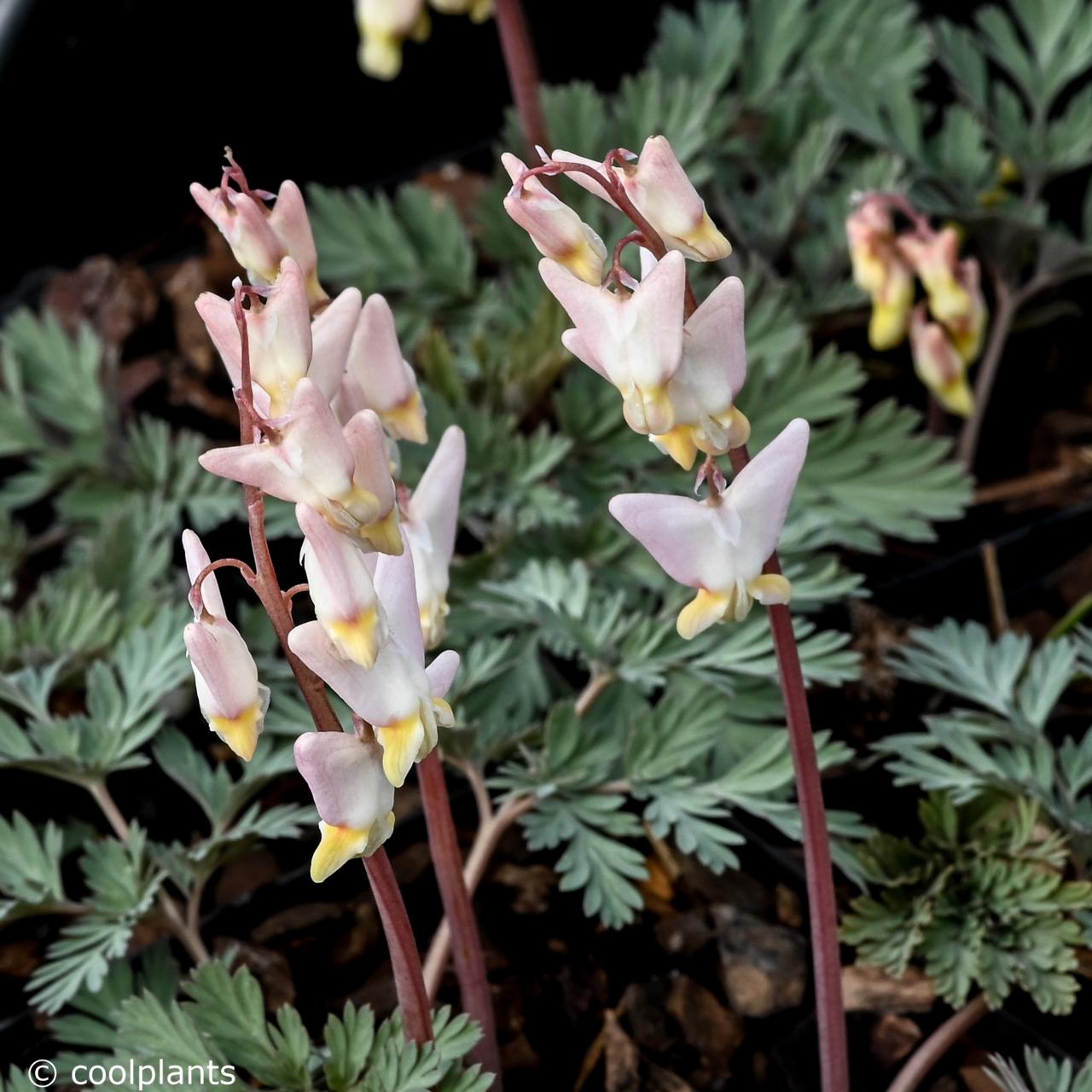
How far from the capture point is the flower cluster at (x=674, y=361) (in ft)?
2.10

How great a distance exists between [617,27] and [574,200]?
85cm

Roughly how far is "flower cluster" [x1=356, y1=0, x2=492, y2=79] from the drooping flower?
2.72 feet

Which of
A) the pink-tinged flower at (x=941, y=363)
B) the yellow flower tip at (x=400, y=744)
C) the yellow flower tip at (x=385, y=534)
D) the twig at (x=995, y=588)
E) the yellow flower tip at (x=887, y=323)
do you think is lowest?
the twig at (x=995, y=588)

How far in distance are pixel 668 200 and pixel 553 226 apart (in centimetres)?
6

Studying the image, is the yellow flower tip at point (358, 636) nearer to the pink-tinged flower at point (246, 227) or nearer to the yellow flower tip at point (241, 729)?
the yellow flower tip at point (241, 729)

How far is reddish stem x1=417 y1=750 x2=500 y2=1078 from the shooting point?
0.79 meters

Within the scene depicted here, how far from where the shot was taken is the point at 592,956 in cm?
102

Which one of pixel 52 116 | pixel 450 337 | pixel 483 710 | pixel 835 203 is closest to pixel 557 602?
pixel 483 710

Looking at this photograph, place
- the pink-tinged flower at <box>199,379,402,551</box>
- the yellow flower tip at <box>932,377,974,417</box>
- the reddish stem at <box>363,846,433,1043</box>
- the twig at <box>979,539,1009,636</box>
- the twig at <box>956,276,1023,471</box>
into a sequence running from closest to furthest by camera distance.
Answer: the pink-tinged flower at <box>199,379,402,551</box> → the reddish stem at <box>363,846,433,1043</box> → the twig at <box>979,539,1009,636</box> → the yellow flower tip at <box>932,377,974,417</box> → the twig at <box>956,276,1023,471</box>

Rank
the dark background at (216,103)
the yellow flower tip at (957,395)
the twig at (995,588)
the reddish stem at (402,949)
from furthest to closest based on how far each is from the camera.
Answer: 1. the dark background at (216,103)
2. the yellow flower tip at (957,395)
3. the twig at (995,588)
4. the reddish stem at (402,949)

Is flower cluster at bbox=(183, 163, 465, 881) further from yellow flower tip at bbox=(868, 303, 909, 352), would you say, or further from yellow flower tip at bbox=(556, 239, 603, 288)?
yellow flower tip at bbox=(868, 303, 909, 352)

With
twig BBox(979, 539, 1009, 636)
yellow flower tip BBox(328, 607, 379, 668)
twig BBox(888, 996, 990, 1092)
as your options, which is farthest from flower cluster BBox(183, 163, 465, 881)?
twig BBox(979, 539, 1009, 636)

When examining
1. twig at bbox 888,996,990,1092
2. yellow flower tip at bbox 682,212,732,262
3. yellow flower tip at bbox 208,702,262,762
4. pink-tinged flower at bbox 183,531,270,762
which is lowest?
twig at bbox 888,996,990,1092

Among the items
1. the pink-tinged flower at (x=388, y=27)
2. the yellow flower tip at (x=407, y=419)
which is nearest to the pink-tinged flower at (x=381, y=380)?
the yellow flower tip at (x=407, y=419)
